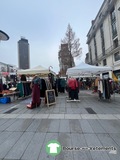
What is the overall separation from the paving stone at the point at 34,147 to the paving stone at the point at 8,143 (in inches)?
15.9

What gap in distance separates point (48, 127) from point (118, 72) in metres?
20.2

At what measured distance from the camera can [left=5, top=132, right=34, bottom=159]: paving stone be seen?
112 inches

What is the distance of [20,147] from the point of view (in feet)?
10.5

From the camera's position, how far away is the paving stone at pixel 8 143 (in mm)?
3031

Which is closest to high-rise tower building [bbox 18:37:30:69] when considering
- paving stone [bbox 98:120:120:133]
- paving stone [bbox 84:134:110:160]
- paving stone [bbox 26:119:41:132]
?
paving stone [bbox 26:119:41:132]

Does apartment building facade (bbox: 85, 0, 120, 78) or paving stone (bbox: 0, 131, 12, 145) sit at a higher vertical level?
apartment building facade (bbox: 85, 0, 120, 78)

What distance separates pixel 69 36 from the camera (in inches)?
1054

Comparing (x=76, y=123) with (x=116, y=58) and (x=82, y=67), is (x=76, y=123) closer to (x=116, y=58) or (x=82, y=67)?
(x=82, y=67)

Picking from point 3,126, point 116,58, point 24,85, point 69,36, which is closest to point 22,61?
point 69,36

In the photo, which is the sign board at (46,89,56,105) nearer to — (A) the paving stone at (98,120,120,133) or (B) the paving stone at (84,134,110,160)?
(A) the paving stone at (98,120,120,133)

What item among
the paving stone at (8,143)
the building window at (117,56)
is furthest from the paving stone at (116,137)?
the building window at (117,56)

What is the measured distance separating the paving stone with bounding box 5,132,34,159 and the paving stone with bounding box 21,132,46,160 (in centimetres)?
9

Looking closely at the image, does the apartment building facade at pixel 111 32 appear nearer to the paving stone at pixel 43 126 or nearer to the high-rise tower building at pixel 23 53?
the paving stone at pixel 43 126

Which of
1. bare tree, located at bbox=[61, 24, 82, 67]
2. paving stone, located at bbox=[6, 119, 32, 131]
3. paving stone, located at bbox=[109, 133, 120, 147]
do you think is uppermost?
bare tree, located at bbox=[61, 24, 82, 67]
